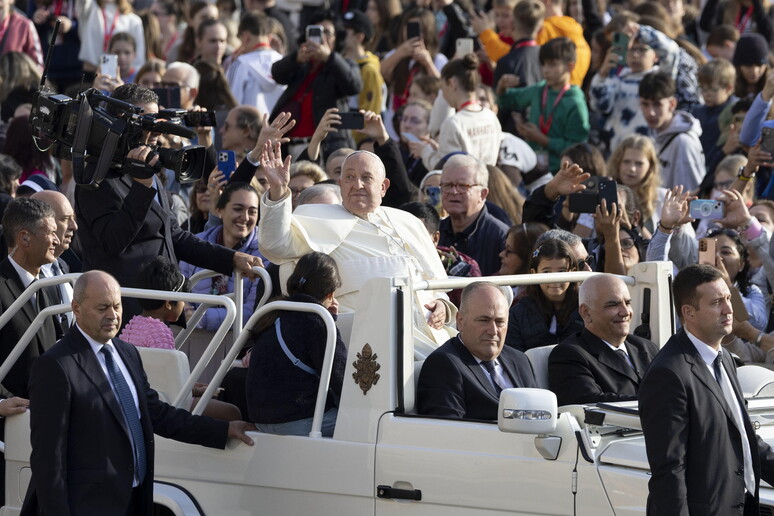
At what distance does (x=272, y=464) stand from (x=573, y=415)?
146 cm

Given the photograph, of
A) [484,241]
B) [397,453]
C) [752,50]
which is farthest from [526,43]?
[397,453]

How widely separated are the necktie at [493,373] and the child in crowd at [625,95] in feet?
21.6

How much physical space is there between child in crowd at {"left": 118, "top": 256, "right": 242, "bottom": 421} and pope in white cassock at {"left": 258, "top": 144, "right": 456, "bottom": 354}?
64 centimetres

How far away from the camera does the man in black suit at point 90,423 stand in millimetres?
6086

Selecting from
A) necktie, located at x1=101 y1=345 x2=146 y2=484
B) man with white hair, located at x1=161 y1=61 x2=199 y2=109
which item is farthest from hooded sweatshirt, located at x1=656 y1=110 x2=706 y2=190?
necktie, located at x1=101 y1=345 x2=146 y2=484

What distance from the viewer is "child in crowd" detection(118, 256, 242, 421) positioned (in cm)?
746

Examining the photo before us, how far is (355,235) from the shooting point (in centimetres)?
778

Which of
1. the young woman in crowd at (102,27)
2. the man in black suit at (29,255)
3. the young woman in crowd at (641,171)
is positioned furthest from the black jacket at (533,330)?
the young woman in crowd at (102,27)

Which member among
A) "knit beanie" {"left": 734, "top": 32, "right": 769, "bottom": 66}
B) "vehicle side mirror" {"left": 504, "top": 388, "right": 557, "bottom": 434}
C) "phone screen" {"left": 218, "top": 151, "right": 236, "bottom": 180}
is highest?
"knit beanie" {"left": 734, "top": 32, "right": 769, "bottom": 66}

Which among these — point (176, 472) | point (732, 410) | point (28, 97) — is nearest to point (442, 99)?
point (28, 97)

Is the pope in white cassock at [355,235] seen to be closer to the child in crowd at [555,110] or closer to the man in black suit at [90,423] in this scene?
Result: the man in black suit at [90,423]

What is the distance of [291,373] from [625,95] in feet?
23.5

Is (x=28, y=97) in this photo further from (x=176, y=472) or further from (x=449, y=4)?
(x=176, y=472)

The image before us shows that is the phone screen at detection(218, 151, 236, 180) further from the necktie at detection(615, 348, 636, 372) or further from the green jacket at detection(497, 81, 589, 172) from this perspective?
the necktie at detection(615, 348, 636, 372)
